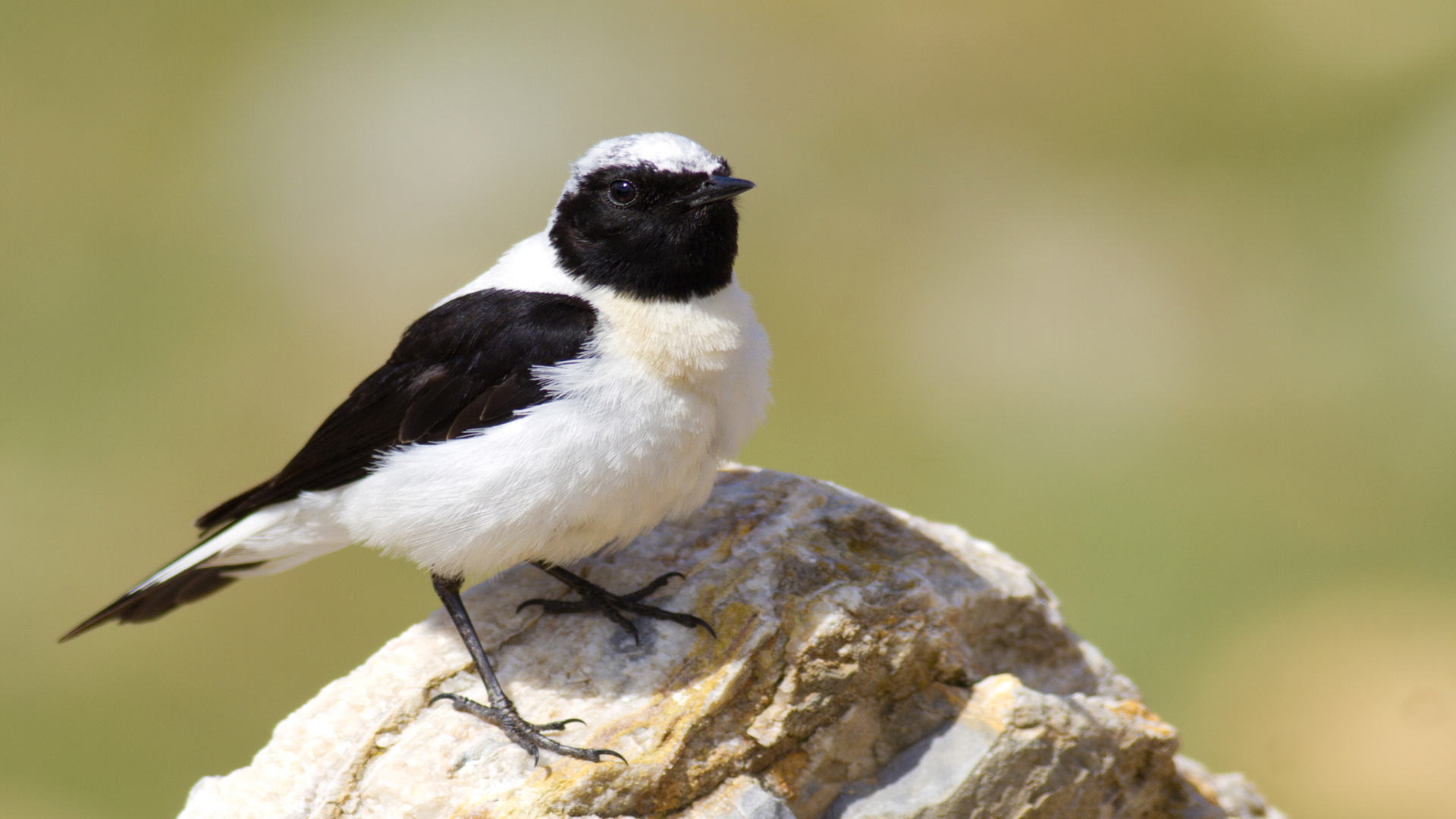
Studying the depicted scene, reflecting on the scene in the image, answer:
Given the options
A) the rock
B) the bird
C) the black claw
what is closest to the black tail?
the bird

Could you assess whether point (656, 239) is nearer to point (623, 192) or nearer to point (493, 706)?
point (623, 192)

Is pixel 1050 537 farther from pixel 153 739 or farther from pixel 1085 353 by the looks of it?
pixel 153 739

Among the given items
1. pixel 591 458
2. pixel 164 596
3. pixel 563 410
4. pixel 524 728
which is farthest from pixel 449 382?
pixel 164 596

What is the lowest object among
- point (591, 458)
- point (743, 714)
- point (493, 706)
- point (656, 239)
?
point (493, 706)

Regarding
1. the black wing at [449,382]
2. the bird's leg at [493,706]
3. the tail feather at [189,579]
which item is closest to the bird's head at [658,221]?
the black wing at [449,382]

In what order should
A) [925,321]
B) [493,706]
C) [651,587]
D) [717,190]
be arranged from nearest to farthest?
[493,706] → [717,190] → [651,587] → [925,321]

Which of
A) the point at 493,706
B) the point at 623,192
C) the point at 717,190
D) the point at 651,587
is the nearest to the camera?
the point at 493,706

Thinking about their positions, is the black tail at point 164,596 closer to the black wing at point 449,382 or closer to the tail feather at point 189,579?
the tail feather at point 189,579

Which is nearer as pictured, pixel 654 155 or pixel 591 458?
pixel 591 458
